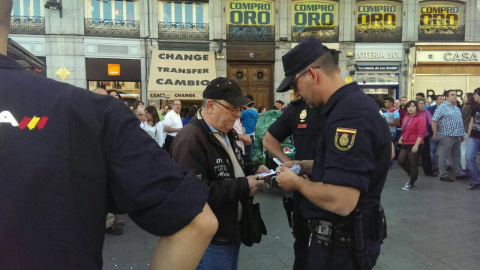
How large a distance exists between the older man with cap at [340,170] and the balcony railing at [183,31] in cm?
1562

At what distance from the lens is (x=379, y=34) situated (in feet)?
58.5

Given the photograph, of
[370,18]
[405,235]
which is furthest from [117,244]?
[370,18]

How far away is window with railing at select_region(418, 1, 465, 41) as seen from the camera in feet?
59.0

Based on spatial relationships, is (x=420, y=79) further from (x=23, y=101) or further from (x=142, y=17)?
(x=23, y=101)

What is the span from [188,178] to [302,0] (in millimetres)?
18563

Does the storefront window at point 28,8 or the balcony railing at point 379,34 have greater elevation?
the storefront window at point 28,8

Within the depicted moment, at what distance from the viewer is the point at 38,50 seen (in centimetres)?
1526

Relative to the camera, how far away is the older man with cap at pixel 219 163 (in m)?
2.11

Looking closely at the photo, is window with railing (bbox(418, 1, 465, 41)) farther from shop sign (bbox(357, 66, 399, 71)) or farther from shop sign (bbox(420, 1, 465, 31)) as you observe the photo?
shop sign (bbox(357, 66, 399, 71))

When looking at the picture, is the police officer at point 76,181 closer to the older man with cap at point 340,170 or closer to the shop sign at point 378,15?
the older man with cap at point 340,170

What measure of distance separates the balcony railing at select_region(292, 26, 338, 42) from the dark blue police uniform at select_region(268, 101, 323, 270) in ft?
51.0

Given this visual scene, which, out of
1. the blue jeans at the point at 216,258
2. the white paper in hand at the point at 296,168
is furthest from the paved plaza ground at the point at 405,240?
the white paper in hand at the point at 296,168

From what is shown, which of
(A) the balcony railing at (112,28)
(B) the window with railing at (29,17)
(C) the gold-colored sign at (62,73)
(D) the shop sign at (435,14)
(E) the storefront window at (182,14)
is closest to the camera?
(C) the gold-colored sign at (62,73)

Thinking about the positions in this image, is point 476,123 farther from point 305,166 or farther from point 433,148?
point 305,166
